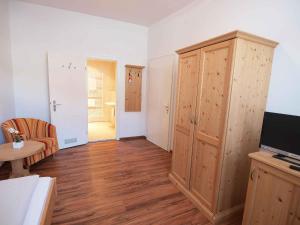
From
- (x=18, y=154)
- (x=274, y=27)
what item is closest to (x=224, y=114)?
(x=274, y=27)

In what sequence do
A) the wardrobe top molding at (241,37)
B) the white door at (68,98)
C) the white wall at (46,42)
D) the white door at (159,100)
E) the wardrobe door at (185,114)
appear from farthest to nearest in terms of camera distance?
1. the white door at (159,100)
2. the white door at (68,98)
3. the white wall at (46,42)
4. the wardrobe door at (185,114)
5. the wardrobe top molding at (241,37)

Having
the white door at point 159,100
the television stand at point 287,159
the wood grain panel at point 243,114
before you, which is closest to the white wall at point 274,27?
the wood grain panel at point 243,114

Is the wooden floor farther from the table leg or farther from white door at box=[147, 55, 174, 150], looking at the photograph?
white door at box=[147, 55, 174, 150]

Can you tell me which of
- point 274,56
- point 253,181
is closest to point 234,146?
point 253,181

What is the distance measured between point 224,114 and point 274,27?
1184 mm

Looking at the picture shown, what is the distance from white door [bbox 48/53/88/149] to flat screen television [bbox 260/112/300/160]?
357 centimetres

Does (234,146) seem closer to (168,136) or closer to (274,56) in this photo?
(274,56)

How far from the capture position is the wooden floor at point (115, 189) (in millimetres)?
1840

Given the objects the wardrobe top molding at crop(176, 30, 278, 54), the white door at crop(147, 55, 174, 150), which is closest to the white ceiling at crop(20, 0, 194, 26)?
the white door at crop(147, 55, 174, 150)

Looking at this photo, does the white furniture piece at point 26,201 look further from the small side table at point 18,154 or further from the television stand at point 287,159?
the television stand at point 287,159

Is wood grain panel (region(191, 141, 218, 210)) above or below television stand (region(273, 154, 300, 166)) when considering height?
below

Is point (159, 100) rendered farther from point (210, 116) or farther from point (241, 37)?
point (241, 37)

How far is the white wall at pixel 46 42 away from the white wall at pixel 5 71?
0.14 m

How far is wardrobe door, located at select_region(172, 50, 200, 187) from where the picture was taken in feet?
6.86
